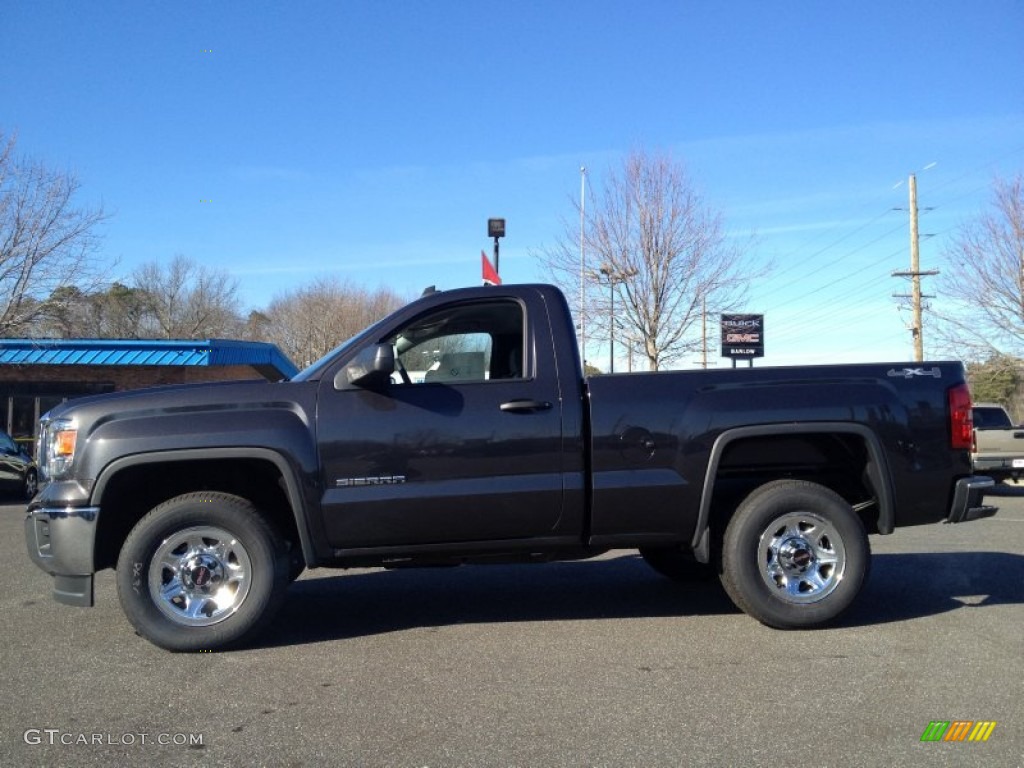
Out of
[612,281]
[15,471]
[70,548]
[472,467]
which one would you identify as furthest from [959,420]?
[612,281]

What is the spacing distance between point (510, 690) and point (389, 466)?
1.49 m

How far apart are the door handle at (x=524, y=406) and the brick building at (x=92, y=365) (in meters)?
21.8

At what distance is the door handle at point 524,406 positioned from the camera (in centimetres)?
547

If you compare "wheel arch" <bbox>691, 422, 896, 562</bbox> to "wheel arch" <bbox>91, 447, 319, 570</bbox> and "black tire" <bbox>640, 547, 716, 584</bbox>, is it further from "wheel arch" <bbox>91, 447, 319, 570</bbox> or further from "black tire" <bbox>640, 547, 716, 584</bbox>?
"wheel arch" <bbox>91, 447, 319, 570</bbox>

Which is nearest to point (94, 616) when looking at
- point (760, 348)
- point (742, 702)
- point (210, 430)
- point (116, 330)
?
A: point (210, 430)

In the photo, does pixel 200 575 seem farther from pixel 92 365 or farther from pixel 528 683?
pixel 92 365

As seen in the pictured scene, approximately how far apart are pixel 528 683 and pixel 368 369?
1.96m

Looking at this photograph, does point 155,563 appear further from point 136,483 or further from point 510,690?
point 510,690

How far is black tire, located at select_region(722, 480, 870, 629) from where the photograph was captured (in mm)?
5652

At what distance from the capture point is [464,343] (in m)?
5.99

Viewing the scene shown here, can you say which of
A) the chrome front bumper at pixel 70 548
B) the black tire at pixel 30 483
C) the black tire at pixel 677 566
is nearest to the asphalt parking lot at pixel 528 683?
the black tire at pixel 677 566

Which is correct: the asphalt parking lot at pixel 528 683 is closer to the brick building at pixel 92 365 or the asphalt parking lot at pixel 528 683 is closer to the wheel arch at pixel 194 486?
the wheel arch at pixel 194 486


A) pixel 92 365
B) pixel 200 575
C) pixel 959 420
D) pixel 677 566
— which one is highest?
pixel 92 365

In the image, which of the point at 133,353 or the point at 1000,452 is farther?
the point at 133,353
